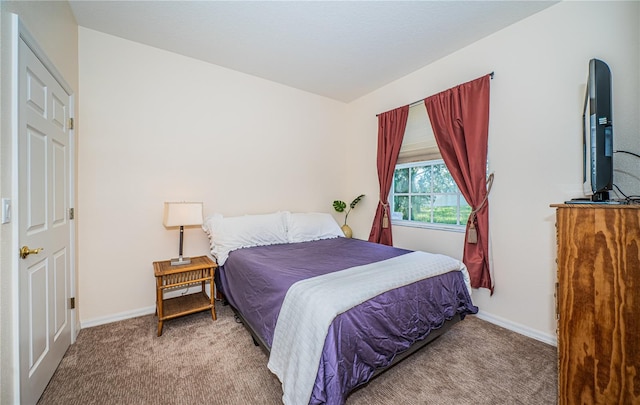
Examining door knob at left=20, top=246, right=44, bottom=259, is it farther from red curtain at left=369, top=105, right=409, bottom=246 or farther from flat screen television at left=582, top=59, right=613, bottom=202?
red curtain at left=369, top=105, right=409, bottom=246

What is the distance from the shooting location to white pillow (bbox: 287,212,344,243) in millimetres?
3131

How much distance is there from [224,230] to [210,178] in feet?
2.22

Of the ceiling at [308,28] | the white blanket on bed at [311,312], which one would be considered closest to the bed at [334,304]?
the white blanket on bed at [311,312]

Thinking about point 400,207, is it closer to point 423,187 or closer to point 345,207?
point 423,187

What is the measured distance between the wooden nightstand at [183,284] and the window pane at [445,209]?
8.29ft

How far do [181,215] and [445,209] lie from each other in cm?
282

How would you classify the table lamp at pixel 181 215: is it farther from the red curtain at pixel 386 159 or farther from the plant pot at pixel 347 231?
the red curtain at pixel 386 159

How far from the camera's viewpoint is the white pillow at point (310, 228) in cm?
313

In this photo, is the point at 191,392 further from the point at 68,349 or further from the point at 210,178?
the point at 210,178

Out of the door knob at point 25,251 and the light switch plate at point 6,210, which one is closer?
the light switch plate at point 6,210

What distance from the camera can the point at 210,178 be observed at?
2945 millimetres

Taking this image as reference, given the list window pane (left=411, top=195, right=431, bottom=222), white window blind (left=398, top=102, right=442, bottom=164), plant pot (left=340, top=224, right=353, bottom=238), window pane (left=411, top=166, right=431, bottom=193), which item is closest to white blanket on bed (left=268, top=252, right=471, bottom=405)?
window pane (left=411, top=195, right=431, bottom=222)

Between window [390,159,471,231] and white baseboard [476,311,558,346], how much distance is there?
0.88m

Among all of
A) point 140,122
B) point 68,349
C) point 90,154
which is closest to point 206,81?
point 140,122
